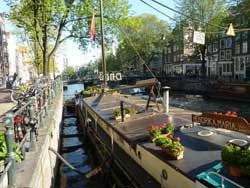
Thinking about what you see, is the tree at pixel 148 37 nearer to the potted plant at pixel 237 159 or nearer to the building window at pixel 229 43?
the building window at pixel 229 43

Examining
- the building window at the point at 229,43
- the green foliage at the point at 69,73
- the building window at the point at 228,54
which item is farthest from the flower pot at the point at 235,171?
the green foliage at the point at 69,73

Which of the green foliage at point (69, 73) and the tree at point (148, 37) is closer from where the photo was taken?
the tree at point (148, 37)

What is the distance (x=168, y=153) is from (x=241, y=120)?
1549 millimetres

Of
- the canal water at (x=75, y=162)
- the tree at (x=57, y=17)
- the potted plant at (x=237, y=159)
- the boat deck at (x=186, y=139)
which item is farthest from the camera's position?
the tree at (x=57, y=17)

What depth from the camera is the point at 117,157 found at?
9430mm

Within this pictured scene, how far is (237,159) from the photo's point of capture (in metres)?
4.61

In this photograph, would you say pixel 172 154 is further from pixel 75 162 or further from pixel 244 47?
pixel 244 47

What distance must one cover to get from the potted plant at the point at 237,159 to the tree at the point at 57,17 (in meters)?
19.7

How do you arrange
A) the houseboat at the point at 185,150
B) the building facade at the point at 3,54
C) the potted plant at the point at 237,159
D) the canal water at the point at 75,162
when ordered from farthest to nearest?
the building facade at the point at 3,54
the canal water at the point at 75,162
the houseboat at the point at 185,150
the potted plant at the point at 237,159

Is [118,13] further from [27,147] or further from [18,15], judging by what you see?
[27,147]

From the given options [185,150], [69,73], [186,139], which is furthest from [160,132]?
[69,73]

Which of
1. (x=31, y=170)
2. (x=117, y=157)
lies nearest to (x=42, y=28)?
(x=117, y=157)

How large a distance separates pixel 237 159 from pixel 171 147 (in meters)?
1.82

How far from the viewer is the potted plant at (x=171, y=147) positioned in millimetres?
6145
